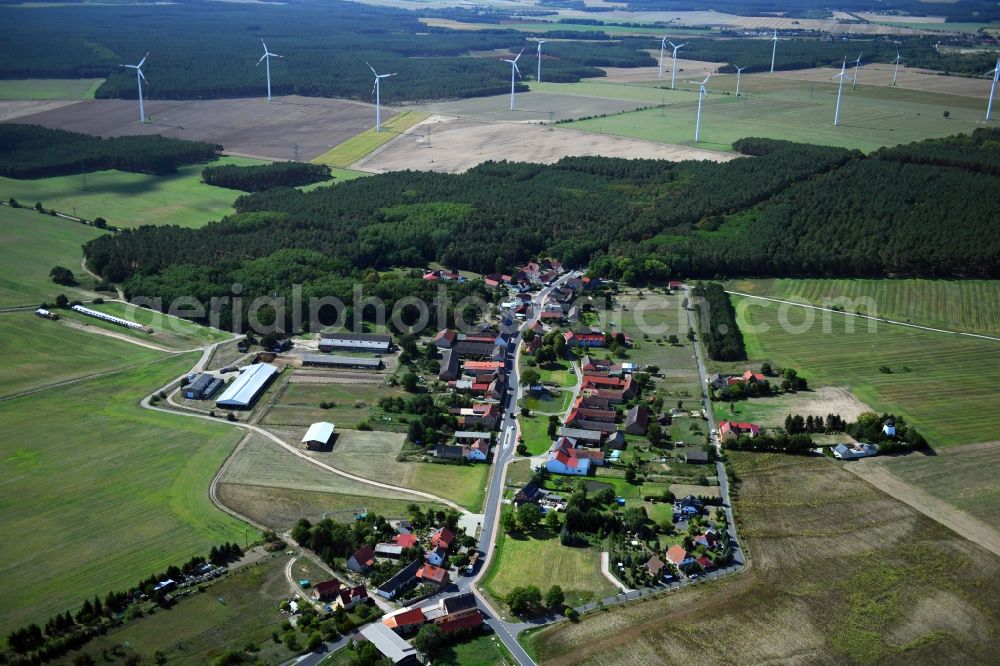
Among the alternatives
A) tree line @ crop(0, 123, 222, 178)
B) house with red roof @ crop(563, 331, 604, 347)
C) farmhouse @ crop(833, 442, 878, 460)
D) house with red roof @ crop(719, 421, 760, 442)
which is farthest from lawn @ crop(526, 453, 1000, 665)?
tree line @ crop(0, 123, 222, 178)

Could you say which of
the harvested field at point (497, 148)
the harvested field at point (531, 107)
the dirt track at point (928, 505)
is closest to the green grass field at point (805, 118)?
the harvested field at point (497, 148)

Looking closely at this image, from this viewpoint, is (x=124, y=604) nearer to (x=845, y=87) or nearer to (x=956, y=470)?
(x=956, y=470)

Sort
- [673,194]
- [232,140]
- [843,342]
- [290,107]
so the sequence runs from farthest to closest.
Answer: [290,107]
[232,140]
[673,194]
[843,342]

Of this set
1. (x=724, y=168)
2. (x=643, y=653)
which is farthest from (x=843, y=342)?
(x=724, y=168)

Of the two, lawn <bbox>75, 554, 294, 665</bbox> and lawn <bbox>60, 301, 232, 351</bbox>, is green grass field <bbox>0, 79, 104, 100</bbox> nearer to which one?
lawn <bbox>60, 301, 232, 351</bbox>

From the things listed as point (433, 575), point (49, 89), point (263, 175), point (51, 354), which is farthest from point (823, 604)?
point (49, 89)

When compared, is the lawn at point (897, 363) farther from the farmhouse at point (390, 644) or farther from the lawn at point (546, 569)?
the farmhouse at point (390, 644)
